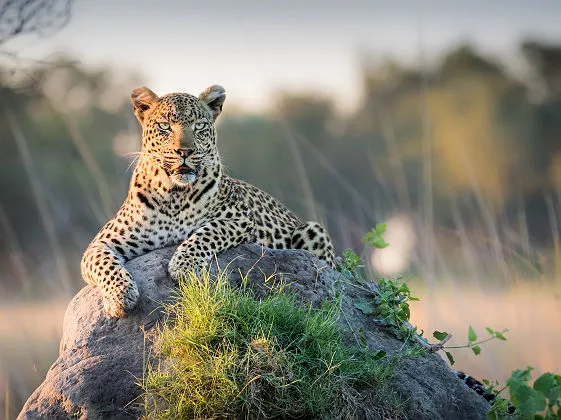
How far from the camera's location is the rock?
6.89m

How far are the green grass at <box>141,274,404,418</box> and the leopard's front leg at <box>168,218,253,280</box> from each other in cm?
41

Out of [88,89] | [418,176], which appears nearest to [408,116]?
[418,176]

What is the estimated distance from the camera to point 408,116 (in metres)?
27.8

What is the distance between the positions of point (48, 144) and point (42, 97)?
1.31m

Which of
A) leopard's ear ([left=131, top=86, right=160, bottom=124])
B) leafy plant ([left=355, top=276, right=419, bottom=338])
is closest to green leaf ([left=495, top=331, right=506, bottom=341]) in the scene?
leafy plant ([left=355, top=276, right=419, bottom=338])

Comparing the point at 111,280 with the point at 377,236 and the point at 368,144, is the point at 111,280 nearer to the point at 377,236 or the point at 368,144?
the point at 377,236

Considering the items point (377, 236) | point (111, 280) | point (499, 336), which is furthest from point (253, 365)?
point (377, 236)

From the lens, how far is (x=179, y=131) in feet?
26.1

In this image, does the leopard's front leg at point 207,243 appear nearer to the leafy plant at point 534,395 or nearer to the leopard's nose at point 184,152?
the leopard's nose at point 184,152

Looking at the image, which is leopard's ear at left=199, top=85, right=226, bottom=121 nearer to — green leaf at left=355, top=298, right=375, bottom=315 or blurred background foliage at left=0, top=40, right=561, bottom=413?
green leaf at left=355, top=298, right=375, bottom=315

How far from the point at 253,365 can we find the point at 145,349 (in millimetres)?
1040

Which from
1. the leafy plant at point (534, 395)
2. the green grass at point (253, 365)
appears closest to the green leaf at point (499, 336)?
the leafy plant at point (534, 395)

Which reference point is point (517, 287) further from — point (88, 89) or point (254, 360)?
point (88, 89)

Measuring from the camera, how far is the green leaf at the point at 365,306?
7.89m
